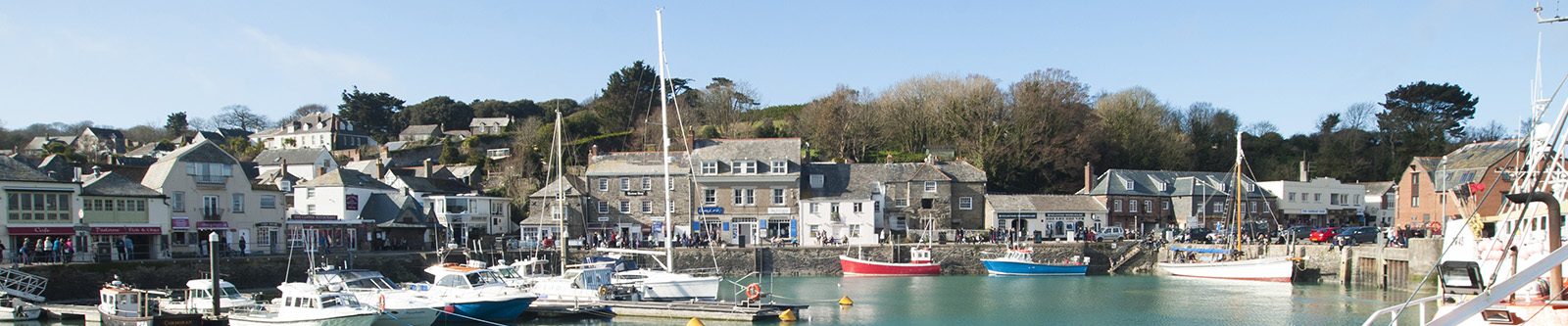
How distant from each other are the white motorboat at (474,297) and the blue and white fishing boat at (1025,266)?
2663 cm

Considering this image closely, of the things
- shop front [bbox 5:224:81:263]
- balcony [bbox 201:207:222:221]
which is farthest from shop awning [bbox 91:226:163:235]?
balcony [bbox 201:207:222:221]

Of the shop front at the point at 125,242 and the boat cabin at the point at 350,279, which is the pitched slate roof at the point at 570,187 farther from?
the boat cabin at the point at 350,279

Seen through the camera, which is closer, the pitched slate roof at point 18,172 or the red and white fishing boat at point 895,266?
the pitched slate roof at point 18,172

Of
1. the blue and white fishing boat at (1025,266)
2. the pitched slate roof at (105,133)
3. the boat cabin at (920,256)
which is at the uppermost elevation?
the pitched slate roof at (105,133)

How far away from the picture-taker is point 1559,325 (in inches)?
439

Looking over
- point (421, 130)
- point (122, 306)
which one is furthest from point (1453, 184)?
point (421, 130)

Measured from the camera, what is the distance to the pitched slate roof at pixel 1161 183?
63188 millimetres

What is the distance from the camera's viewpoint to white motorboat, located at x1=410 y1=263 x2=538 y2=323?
2995cm

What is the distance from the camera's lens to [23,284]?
112 feet

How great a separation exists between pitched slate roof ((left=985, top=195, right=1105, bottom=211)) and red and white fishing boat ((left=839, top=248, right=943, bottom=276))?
8.52 m

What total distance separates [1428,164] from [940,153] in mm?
27881

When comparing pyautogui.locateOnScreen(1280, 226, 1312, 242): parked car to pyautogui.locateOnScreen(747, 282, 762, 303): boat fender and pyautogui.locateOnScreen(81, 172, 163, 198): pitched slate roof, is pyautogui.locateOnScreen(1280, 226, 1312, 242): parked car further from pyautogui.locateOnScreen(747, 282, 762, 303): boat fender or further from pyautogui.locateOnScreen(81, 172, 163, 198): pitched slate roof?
pyautogui.locateOnScreen(81, 172, 163, 198): pitched slate roof

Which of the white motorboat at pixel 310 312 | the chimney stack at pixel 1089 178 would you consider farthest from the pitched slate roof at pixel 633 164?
the white motorboat at pixel 310 312

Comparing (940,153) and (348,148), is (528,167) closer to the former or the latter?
(940,153)
